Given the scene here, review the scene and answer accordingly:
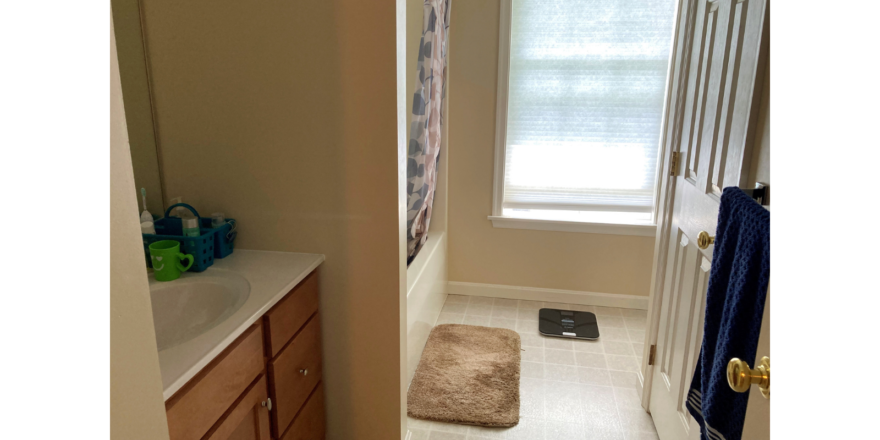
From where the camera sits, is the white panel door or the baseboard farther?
the baseboard

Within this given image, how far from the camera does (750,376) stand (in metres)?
0.69

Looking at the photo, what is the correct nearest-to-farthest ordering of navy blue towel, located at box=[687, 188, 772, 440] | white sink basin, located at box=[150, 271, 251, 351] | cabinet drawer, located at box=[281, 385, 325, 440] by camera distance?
navy blue towel, located at box=[687, 188, 772, 440] → white sink basin, located at box=[150, 271, 251, 351] → cabinet drawer, located at box=[281, 385, 325, 440]

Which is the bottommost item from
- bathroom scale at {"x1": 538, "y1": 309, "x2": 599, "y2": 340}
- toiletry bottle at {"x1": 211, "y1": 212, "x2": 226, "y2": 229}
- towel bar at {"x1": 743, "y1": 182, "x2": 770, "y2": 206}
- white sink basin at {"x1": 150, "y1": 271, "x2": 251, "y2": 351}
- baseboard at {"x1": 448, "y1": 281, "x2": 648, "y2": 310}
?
bathroom scale at {"x1": 538, "y1": 309, "x2": 599, "y2": 340}

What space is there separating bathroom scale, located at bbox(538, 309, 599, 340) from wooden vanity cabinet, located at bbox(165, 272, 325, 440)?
149 centimetres

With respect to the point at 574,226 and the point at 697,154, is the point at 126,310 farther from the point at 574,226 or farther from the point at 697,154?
the point at 574,226

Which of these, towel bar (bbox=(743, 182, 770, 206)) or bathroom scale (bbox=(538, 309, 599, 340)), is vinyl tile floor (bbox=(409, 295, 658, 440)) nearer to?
bathroom scale (bbox=(538, 309, 599, 340))

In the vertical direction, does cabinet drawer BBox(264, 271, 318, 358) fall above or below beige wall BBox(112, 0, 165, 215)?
below

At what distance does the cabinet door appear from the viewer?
118 cm

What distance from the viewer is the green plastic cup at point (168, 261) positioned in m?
1.40

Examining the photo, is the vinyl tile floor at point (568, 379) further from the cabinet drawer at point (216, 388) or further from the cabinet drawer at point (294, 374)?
the cabinet drawer at point (216, 388)

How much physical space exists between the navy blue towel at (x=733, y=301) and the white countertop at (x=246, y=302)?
104 centimetres

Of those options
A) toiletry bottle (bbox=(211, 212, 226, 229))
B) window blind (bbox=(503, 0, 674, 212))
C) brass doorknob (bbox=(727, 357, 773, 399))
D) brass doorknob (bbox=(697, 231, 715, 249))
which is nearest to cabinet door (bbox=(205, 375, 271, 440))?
toiletry bottle (bbox=(211, 212, 226, 229))

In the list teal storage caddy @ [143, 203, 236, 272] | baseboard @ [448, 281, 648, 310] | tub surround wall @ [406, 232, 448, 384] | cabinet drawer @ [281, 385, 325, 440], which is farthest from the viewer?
baseboard @ [448, 281, 648, 310]
